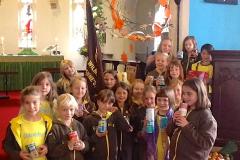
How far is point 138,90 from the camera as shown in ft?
13.0

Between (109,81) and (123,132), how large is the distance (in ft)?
2.20

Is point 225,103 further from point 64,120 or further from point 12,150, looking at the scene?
point 12,150

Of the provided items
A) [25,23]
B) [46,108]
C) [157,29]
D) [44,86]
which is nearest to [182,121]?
[46,108]

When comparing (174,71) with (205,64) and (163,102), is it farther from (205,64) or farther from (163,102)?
(163,102)

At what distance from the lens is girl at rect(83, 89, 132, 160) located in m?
3.44

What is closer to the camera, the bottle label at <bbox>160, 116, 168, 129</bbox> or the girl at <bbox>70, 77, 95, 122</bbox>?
the bottle label at <bbox>160, 116, 168, 129</bbox>

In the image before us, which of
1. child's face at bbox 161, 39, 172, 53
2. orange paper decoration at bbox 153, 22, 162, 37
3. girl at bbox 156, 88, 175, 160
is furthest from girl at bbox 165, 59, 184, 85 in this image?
orange paper decoration at bbox 153, 22, 162, 37

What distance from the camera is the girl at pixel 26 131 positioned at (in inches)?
118

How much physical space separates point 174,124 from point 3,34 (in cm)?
901

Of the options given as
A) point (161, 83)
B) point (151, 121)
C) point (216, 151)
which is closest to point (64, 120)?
point (151, 121)

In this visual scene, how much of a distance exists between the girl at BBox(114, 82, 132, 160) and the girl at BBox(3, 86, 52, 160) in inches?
34.9

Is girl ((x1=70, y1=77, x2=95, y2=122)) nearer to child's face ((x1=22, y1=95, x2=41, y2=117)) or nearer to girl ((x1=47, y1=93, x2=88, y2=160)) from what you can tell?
girl ((x1=47, y1=93, x2=88, y2=160))

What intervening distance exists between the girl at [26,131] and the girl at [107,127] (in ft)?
1.71

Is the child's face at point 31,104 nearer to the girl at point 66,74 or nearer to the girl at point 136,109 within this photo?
the girl at point 136,109
